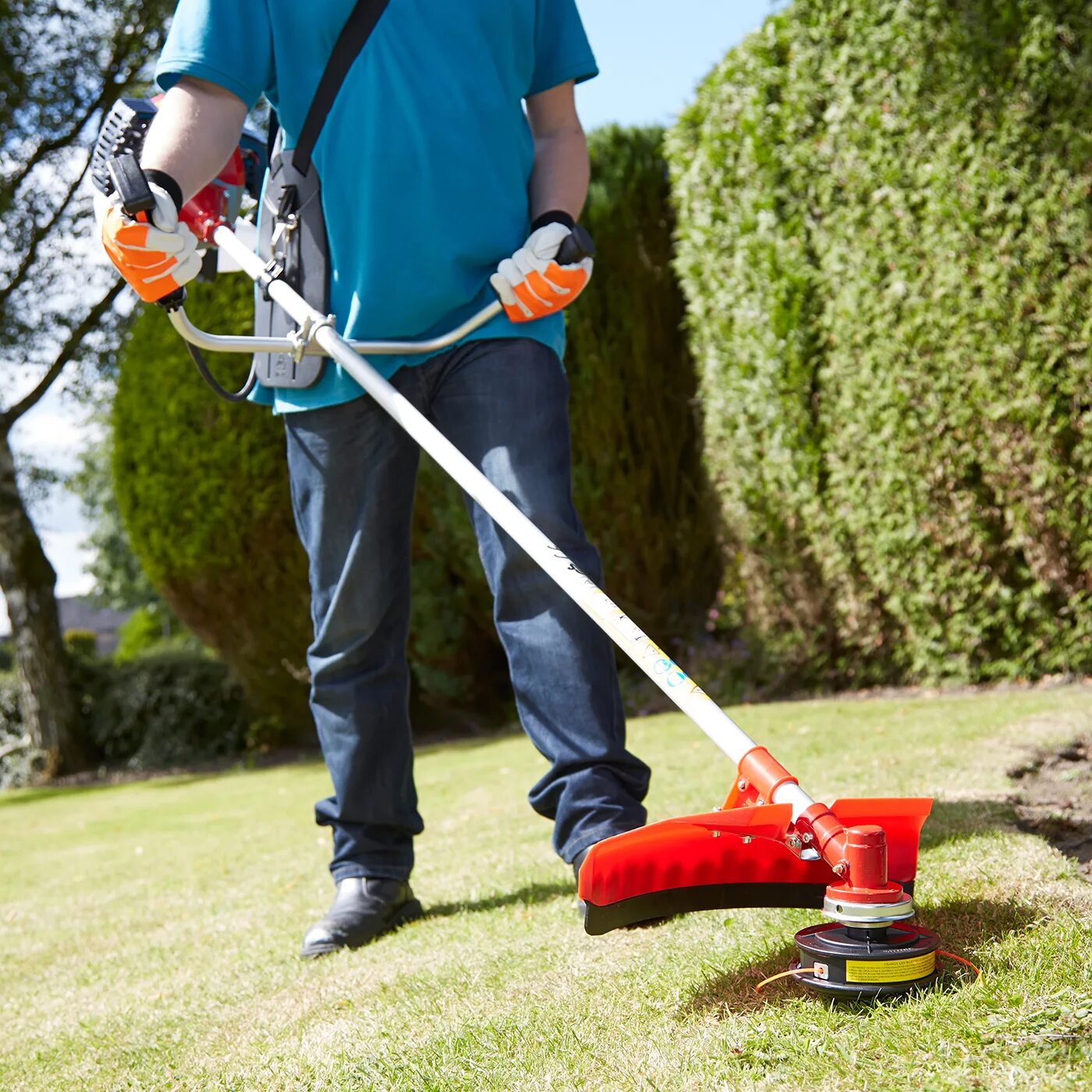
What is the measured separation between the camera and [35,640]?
992cm

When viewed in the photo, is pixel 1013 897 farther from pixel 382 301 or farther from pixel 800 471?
pixel 800 471

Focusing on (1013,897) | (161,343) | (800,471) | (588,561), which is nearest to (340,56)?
(588,561)

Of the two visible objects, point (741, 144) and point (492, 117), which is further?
point (741, 144)

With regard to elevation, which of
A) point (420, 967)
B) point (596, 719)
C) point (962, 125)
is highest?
point (962, 125)

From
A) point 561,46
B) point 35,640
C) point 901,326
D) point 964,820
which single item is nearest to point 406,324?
point 561,46

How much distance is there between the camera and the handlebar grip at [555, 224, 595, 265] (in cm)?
235

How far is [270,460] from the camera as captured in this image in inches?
316

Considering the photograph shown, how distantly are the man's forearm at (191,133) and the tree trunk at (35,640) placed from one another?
8417mm

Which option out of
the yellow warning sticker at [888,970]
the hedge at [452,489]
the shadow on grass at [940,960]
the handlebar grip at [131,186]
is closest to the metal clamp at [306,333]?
the handlebar grip at [131,186]

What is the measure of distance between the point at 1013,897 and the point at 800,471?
4.52 m

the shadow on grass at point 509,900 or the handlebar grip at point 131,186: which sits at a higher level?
the handlebar grip at point 131,186

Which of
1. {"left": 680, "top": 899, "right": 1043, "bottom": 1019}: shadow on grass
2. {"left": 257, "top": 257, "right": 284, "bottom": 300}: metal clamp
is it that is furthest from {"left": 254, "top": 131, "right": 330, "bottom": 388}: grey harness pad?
{"left": 680, "top": 899, "right": 1043, "bottom": 1019}: shadow on grass

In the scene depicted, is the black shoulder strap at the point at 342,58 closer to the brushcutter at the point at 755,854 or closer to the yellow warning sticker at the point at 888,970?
the brushcutter at the point at 755,854

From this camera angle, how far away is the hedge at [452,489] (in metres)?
7.34
